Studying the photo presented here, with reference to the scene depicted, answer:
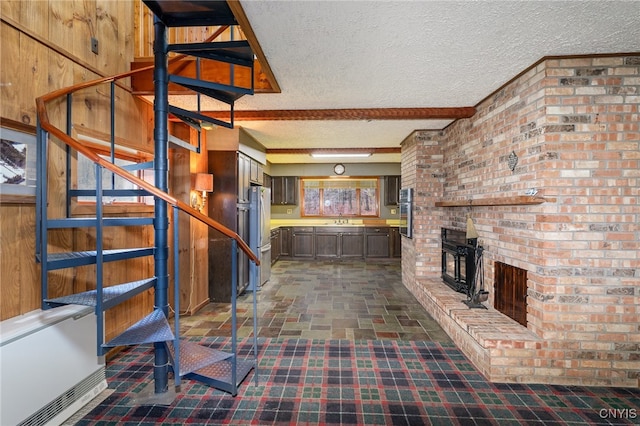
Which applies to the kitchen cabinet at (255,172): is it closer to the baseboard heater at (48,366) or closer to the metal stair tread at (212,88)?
the metal stair tread at (212,88)

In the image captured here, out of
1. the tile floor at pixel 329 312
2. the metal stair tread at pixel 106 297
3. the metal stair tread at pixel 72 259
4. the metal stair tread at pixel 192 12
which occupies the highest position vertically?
the metal stair tread at pixel 192 12

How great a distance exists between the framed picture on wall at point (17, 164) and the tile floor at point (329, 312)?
2030 millimetres

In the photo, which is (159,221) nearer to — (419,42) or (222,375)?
(222,375)

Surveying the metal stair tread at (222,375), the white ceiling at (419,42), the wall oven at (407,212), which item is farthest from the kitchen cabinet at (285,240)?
the metal stair tread at (222,375)

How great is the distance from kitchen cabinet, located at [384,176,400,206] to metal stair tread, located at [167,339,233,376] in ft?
20.2

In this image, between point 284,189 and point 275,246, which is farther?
point 284,189

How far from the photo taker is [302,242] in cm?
759

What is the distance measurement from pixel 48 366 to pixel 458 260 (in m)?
3.94

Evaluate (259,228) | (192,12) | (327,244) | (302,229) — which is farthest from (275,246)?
(192,12)

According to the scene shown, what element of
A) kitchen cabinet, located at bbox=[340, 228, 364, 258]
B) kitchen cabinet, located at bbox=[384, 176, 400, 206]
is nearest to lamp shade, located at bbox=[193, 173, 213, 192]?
kitchen cabinet, located at bbox=[340, 228, 364, 258]

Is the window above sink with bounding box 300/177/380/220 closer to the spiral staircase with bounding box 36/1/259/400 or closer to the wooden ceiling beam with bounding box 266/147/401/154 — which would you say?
the wooden ceiling beam with bounding box 266/147/401/154

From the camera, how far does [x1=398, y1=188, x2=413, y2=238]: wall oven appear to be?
4679 millimetres

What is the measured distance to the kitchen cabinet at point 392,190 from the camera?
7684mm

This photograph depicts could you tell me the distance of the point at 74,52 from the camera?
2.36 metres
